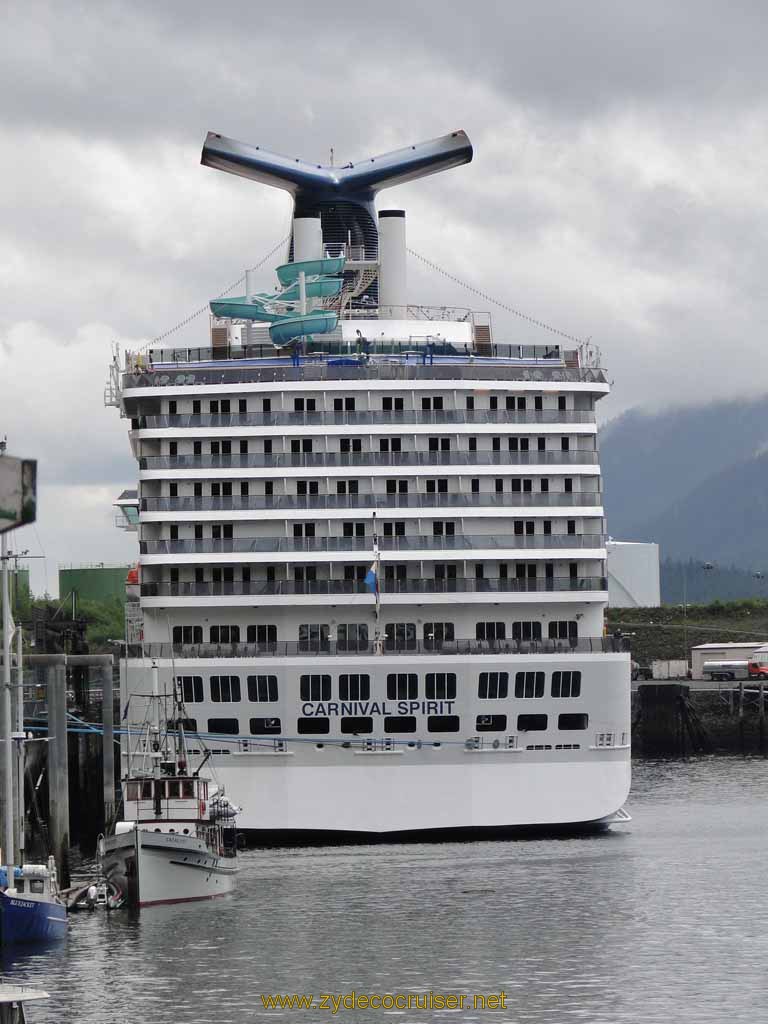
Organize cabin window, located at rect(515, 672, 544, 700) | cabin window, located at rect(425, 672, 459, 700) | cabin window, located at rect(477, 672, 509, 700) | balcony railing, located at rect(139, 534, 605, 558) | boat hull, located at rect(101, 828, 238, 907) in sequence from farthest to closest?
balcony railing, located at rect(139, 534, 605, 558)
cabin window, located at rect(515, 672, 544, 700)
cabin window, located at rect(477, 672, 509, 700)
cabin window, located at rect(425, 672, 459, 700)
boat hull, located at rect(101, 828, 238, 907)

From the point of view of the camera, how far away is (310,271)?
7844cm

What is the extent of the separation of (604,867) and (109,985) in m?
21.0

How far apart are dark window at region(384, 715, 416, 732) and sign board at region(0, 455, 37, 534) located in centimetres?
2777

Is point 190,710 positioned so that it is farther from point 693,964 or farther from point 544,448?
point 693,964

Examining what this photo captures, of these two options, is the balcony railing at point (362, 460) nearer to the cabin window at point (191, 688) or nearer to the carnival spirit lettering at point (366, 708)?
the cabin window at point (191, 688)

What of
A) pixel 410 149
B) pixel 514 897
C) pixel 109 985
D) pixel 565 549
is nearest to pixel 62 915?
pixel 109 985

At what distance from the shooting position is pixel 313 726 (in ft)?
220

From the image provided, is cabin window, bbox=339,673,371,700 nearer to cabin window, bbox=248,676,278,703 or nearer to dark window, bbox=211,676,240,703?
cabin window, bbox=248,676,278,703

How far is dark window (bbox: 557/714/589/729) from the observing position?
68062mm

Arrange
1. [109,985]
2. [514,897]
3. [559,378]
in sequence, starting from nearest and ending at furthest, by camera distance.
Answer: [109,985] < [514,897] < [559,378]

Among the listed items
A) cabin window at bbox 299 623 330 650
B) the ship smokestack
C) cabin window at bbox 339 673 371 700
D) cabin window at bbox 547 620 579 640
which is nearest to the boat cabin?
cabin window at bbox 339 673 371 700

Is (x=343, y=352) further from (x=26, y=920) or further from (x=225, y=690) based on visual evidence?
(x=26, y=920)

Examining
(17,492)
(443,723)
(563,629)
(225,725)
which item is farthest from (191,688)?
(17,492)

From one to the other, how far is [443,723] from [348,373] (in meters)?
12.3
